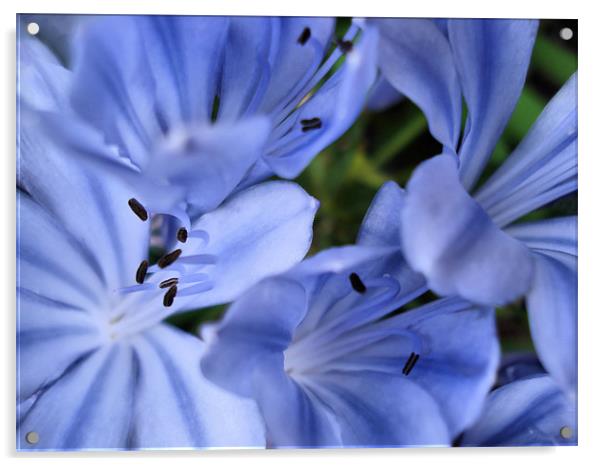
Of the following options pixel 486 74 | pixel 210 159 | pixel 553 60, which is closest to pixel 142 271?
pixel 210 159

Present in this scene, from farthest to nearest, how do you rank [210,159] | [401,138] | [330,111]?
[401,138], [330,111], [210,159]

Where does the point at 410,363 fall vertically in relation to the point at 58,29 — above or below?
below

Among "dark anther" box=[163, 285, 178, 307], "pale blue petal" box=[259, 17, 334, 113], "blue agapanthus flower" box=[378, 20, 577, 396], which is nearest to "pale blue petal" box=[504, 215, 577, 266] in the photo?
"blue agapanthus flower" box=[378, 20, 577, 396]

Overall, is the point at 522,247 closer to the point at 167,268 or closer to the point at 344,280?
the point at 344,280

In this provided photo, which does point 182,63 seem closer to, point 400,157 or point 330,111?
point 330,111

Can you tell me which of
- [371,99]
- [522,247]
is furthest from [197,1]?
[522,247]

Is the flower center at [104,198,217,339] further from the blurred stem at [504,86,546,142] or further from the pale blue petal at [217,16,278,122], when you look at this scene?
the blurred stem at [504,86,546,142]
